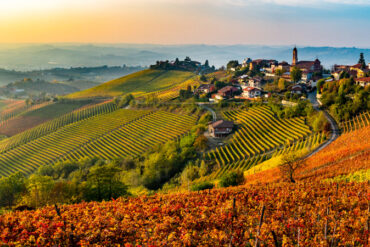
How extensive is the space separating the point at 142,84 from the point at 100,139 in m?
73.6

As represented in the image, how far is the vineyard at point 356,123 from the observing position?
4642cm

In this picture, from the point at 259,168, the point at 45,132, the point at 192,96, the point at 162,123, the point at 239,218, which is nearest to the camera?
the point at 239,218

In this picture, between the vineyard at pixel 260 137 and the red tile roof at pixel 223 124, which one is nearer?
the vineyard at pixel 260 137

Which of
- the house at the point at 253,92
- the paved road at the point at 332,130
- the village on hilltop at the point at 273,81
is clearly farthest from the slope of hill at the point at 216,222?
the house at the point at 253,92

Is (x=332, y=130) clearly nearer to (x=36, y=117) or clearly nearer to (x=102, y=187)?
(x=102, y=187)

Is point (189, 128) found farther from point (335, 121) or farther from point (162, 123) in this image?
point (335, 121)

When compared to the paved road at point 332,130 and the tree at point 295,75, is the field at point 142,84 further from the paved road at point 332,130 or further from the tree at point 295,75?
the paved road at point 332,130

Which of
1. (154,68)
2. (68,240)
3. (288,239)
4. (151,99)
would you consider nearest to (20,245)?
(68,240)

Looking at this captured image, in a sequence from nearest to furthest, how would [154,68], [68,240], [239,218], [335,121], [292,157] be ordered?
[68,240]
[239,218]
[292,157]
[335,121]
[154,68]

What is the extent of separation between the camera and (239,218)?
13766mm

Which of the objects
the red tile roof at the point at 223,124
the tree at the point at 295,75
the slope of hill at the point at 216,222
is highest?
the tree at the point at 295,75

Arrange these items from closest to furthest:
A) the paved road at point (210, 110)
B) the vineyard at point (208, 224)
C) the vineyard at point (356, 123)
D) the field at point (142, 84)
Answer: the vineyard at point (208, 224) < the vineyard at point (356, 123) < the paved road at point (210, 110) < the field at point (142, 84)

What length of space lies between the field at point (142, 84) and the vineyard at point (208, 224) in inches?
4437

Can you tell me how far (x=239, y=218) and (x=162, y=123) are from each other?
67339 mm
